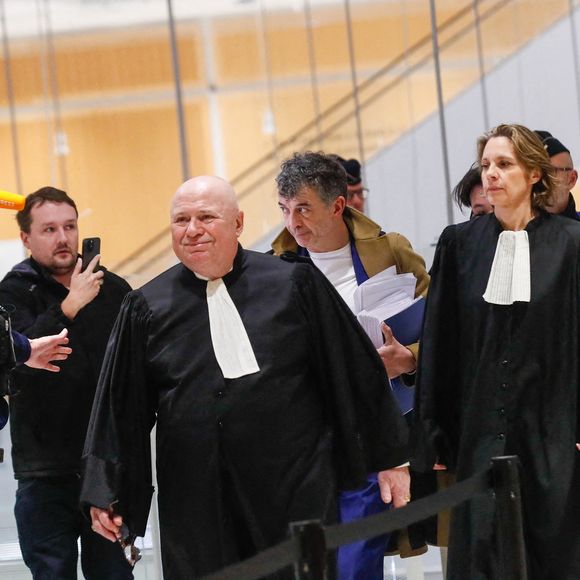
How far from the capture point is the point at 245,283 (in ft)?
13.3

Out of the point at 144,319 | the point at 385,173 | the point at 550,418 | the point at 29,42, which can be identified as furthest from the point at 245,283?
the point at 29,42

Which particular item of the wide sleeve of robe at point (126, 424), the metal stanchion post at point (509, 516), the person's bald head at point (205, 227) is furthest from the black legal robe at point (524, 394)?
the wide sleeve of robe at point (126, 424)

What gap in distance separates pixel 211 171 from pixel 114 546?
3.91 m

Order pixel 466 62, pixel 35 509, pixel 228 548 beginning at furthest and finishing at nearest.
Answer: pixel 466 62
pixel 35 509
pixel 228 548

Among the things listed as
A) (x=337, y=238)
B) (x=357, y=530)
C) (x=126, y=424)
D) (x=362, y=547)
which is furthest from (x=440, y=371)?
(x=357, y=530)

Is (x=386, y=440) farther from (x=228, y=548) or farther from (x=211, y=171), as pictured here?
(x=211, y=171)

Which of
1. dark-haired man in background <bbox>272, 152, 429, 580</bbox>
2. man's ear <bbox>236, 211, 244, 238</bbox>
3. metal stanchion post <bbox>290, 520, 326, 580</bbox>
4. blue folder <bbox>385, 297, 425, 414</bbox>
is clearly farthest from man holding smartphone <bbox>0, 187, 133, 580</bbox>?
metal stanchion post <bbox>290, 520, 326, 580</bbox>

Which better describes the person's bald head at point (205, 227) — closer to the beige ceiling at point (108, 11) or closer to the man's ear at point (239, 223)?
the man's ear at point (239, 223)

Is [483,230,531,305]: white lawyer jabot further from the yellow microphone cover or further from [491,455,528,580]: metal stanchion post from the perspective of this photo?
the yellow microphone cover

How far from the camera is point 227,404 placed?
12.7 feet

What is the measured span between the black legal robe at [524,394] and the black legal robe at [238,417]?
11.1 inches

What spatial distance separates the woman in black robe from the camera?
4098 millimetres

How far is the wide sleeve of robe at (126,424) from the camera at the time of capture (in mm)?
3885

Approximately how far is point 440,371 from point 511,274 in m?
0.41
